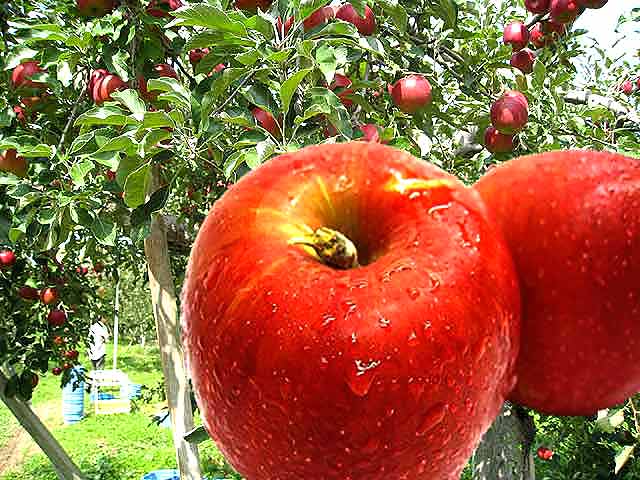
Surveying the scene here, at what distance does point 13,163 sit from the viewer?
2.05 metres

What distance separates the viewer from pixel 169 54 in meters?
1.98

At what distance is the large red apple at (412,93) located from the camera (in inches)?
59.6

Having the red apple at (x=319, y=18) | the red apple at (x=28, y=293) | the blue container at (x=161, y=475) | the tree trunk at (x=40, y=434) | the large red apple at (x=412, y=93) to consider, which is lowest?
the blue container at (x=161, y=475)

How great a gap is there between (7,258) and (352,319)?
10.3 ft

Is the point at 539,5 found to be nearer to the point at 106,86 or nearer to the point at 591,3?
the point at 591,3

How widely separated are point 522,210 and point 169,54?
1.66m

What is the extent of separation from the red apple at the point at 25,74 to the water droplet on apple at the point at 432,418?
176cm

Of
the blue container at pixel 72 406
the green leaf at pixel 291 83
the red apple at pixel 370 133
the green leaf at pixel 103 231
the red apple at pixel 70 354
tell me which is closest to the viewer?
the green leaf at pixel 291 83

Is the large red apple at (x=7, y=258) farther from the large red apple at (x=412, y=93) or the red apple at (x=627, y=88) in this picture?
the red apple at (x=627, y=88)

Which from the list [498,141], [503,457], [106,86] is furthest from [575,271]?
[503,457]

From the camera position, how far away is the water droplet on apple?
424 millimetres

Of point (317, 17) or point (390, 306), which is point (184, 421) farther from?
point (390, 306)

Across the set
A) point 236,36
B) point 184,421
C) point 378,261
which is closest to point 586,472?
point 184,421

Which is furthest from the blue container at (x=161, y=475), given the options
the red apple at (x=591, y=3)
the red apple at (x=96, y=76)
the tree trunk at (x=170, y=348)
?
the red apple at (x=591, y=3)
